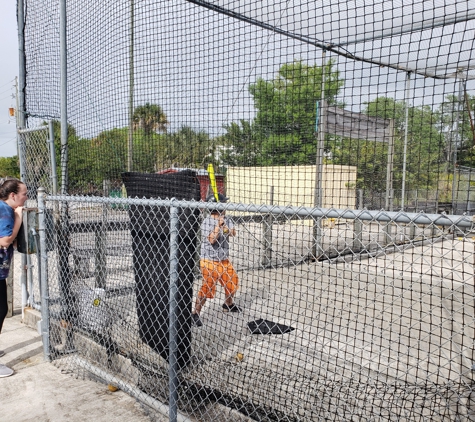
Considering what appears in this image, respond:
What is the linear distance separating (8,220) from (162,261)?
5.03 ft

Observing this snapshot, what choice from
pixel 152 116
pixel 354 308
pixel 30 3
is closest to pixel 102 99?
pixel 152 116

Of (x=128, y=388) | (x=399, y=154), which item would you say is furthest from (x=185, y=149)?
(x=399, y=154)

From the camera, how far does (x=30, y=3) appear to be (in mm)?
4801

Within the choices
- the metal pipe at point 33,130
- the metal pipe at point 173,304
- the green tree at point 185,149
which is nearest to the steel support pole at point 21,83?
the metal pipe at point 33,130

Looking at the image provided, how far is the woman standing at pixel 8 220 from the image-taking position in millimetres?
3504

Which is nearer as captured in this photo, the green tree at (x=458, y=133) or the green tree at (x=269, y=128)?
the green tree at (x=269, y=128)

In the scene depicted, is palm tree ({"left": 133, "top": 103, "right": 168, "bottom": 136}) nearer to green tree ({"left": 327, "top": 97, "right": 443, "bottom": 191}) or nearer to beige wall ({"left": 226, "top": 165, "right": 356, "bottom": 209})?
beige wall ({"left": 226, "top": 165, "right": 356, "bottom": 209})

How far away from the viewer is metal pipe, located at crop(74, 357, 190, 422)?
265cm

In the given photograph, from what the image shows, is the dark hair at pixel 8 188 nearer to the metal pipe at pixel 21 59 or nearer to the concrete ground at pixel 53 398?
the concrete ground at pixel 53 398

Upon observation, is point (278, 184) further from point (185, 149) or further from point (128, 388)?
point (128, 388)

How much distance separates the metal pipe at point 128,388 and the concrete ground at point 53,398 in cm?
9

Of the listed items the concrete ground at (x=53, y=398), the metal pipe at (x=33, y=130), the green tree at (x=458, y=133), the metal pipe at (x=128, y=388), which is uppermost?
the green tree at (x=458, y=133)

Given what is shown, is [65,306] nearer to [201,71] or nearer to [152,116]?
[152,116]

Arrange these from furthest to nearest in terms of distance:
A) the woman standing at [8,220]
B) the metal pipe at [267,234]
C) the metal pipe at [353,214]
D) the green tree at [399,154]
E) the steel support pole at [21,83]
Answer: the green tree at [399,154]
the steel support pole at [21,83]
the woman standing at [8,220]
the metal pipe at [267,234]
the metal pipe at [353,214]
